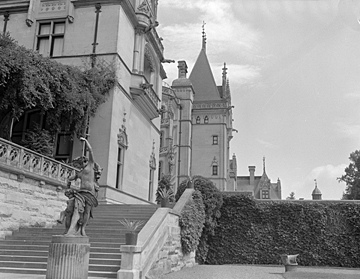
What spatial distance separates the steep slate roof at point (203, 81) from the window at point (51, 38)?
130 feet

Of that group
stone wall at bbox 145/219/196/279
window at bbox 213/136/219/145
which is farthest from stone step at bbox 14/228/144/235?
window at bbox 213/136/219/145

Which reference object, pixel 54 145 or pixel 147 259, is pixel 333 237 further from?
pixel 54 145

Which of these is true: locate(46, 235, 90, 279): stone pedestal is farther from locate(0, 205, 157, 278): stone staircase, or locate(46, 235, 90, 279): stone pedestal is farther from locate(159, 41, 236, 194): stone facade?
locate(159, 41, 236, 194): stone facade

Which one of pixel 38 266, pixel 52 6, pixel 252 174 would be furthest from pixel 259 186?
pixel 38 266

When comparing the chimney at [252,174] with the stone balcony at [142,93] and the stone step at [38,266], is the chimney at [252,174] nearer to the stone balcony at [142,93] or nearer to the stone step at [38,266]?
the stone balcony at [142,93]

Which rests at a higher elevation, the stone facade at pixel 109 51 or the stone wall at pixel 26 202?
the stone facade at pixel 109 51

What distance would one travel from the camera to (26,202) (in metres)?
14.1

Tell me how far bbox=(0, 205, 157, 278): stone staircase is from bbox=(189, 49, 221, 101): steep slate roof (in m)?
47.1

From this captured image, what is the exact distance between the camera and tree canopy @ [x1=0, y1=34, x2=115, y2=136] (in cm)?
1582

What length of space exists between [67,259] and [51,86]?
1112cm

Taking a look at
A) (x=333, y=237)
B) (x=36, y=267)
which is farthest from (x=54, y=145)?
(x=333, y=237)

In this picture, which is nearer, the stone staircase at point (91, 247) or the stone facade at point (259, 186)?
the stone staircase at point (91, 247)

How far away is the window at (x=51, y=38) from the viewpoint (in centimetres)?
2236

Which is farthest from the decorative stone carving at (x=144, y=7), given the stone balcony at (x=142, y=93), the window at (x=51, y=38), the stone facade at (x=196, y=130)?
the stone facade at (x=196, y=130)
